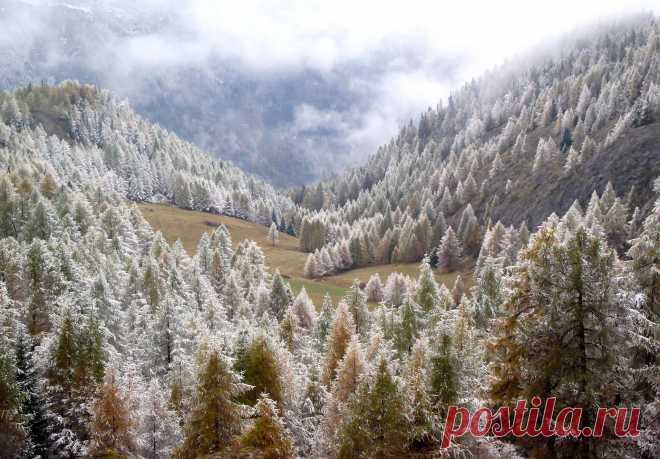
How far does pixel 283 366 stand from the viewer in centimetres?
3023

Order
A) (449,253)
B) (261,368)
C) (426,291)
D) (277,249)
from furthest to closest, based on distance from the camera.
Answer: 1. (277,249)
2. (449,253)
3. (426,291)
4. (261,368)

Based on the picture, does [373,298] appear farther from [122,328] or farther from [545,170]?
[545,170]

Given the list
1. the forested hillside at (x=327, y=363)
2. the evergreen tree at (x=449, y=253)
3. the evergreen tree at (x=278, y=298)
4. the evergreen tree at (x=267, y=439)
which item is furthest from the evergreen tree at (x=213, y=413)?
the evergreen tree at (x=449, y=253)

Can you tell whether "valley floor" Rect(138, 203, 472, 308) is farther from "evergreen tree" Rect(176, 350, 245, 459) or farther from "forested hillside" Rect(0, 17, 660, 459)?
"evergreen tree" Rect(176, 350, 245, 459)

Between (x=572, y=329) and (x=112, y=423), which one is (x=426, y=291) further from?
(x=572, y=329)

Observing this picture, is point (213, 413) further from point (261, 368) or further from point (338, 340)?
point (338, 340)

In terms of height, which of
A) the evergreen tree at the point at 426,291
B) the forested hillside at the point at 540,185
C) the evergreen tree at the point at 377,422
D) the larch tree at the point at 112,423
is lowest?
the larch tree at the point at 112,423

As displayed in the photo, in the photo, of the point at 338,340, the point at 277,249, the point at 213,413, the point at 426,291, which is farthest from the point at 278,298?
the point at 277,249

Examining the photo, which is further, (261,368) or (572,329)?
(261,368)

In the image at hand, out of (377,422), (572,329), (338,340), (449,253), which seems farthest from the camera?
(449,253)

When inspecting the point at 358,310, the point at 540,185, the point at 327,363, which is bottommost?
the point at 327,363

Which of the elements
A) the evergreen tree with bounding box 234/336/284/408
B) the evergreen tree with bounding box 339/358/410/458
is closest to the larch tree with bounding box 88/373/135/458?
the evergreen tree with bounding box 234/336/284/408

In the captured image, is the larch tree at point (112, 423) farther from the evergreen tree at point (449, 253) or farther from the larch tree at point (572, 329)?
the evergreen tree at point (449, 253)

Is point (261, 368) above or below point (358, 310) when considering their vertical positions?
below
